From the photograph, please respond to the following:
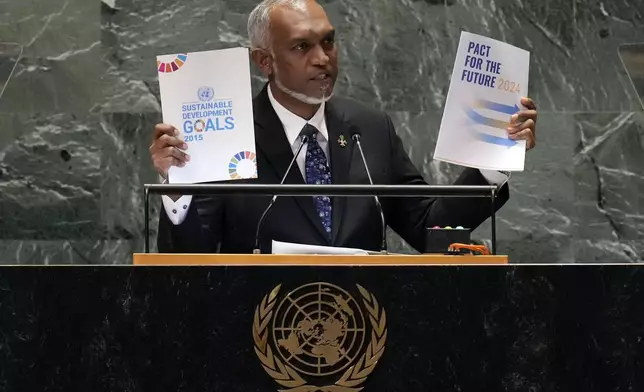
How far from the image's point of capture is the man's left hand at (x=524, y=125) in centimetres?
299

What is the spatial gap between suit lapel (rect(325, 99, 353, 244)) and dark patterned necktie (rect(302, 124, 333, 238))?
30 mm

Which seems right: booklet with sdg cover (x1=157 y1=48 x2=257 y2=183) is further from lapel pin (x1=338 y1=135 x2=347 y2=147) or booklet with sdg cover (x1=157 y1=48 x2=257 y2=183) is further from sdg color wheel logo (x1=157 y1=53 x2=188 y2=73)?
lapel pin (x1=338 y1=135 x2=347 y2=147)

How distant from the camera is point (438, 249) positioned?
280cm

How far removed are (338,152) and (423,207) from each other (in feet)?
1.28

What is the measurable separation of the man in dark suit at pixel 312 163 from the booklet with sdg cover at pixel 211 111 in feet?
1.69

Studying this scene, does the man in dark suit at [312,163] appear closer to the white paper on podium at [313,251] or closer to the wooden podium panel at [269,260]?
the white paper on podium at [313,251]
